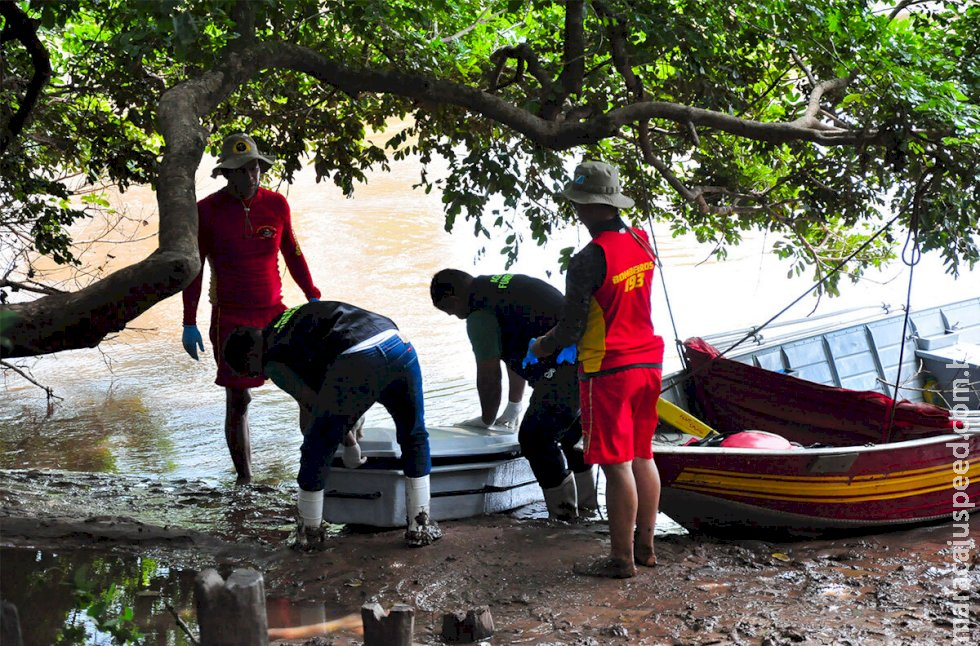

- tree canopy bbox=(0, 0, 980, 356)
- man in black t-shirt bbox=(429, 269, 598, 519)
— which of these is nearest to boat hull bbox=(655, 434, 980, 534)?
man in black t-shirt bbox=(429, 269, 598, 519)

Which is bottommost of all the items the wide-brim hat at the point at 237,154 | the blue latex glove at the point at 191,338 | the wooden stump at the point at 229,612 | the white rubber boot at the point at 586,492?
the white rubber boot at the point at 586,492

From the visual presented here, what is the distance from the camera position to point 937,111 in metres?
5.60

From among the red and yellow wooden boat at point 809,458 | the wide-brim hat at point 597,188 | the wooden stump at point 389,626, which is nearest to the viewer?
the wooden stump at point 389,626

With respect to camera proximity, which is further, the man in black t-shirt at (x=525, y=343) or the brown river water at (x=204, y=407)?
the man in black t-shirt at (x=525, y=343)

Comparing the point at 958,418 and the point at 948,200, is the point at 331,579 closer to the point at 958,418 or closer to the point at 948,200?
the point at 958,418

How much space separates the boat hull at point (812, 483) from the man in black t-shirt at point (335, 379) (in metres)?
1.33

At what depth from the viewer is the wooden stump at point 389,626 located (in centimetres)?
311

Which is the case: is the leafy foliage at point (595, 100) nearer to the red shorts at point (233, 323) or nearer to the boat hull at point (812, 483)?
the boat hull at point (812, 483)

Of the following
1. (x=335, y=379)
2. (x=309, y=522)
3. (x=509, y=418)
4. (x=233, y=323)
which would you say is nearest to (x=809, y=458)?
(x=509, y=418)

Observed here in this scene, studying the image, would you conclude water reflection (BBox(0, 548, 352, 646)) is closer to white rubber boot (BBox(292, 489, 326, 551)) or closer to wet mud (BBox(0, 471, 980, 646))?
wet mud (BBox(0, 471, 980, 646))

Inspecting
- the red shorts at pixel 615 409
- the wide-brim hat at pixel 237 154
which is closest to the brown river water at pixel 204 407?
the red shorts at pixel 615 409

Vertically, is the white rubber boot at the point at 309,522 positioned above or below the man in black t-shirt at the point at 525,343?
below

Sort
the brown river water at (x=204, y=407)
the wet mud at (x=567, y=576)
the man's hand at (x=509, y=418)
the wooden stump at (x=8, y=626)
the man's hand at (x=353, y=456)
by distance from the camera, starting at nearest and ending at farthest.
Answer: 1. the wooden stump at (x=8, y=626)
2. the wet mud at (x=567, y=576)
3. the brown river water at (x=204, y=407)
4. the man's hand at (x=353, y=456)
5. the man's hand at (x=509, y=418)

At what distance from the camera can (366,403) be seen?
500cm
